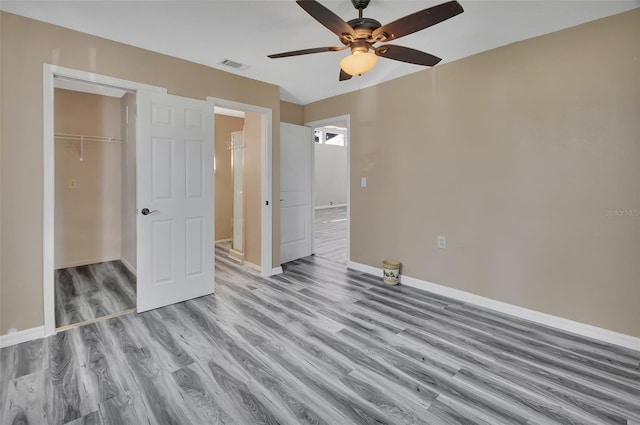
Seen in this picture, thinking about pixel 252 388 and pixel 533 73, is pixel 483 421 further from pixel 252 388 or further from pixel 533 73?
pixel 533 73

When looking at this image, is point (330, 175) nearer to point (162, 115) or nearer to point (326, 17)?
point (162, 115)

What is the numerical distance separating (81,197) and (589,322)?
6.23m

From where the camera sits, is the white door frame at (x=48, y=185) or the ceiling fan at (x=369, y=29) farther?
the white door frame at (x=48, y=185)

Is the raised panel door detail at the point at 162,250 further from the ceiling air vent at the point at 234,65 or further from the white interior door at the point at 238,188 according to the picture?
the ceiling air vent at the point at 234,65

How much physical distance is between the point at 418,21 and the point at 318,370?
2288 mm

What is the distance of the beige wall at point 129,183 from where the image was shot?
3.97m

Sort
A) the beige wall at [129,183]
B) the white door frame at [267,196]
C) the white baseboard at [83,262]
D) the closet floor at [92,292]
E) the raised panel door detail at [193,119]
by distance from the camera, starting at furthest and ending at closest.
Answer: the white baseboard at [83,262], the white door frame at [267,196], the beige wall at [129,183], the raised panel door detail at [193,119], the closet floor at [92,292]

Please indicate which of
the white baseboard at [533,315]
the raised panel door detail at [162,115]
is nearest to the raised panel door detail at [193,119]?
the raised panel door detail at [162,115]

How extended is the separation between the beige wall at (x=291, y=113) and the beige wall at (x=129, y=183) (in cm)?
201

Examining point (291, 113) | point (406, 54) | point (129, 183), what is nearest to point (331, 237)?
point (291, 113)

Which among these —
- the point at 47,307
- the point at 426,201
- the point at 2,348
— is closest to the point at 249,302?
the point at 47,307

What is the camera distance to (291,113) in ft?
16.4

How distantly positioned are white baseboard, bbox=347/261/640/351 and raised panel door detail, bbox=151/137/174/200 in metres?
2.87

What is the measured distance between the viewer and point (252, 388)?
6.37 ft
